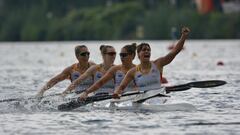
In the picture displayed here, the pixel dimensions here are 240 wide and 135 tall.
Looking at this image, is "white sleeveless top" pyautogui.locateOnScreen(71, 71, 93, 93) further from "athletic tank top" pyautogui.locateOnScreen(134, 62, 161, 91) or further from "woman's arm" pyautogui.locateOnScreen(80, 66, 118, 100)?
"athletic tank top" pyautogui.locateOnScreen(134, 62, 161, 91)

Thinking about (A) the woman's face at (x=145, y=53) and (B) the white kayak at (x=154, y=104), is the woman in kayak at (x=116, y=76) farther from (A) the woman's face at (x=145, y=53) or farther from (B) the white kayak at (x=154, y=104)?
(A) the woman's face at (x=145, y=53)

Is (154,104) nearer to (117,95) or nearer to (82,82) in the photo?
(117,95)

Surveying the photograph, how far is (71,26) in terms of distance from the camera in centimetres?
11288

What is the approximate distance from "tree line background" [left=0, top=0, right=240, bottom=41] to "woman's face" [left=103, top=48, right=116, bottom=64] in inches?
2619

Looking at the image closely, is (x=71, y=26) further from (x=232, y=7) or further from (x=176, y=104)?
(x=176, y=104)

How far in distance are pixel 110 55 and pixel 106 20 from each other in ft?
290

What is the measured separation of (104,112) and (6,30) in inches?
3916

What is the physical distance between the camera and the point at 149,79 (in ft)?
70.4

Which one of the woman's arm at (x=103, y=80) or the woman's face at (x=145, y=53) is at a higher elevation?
Answer: the woman's face at (x=145, y=53)

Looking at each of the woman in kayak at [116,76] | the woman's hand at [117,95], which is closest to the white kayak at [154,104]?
the woman in kayak at [116,76]

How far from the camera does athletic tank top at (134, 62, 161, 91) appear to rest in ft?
70.1

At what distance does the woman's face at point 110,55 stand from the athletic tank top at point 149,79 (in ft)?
3.01

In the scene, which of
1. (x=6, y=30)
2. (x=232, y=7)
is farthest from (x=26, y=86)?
(x=6, y=30)

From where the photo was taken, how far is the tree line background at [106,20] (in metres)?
98.8
